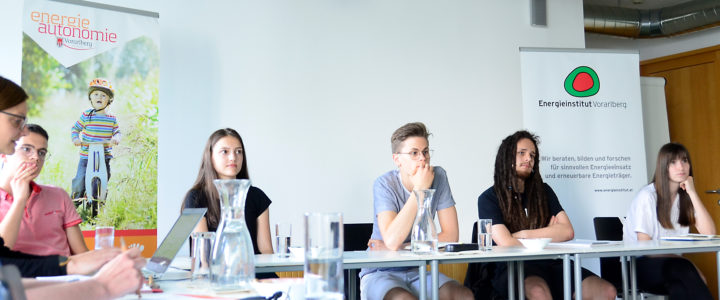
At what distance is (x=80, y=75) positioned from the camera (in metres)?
3.84

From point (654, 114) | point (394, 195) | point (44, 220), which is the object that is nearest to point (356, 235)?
point (394, 195)

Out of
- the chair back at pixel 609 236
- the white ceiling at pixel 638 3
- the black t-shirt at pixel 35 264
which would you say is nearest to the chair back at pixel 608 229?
the chair back at pixel 609 236

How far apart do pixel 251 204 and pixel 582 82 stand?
3.23m

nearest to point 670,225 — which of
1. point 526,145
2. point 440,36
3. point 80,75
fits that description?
point 526,145

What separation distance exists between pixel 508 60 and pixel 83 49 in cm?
332

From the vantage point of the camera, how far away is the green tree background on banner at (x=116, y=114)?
12.2 ft

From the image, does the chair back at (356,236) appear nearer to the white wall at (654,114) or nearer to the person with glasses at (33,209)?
the person with glasses at (33,209)

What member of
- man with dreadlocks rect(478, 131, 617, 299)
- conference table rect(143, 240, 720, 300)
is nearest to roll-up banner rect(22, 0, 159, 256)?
conference table rect(143, 240, 720, 300)

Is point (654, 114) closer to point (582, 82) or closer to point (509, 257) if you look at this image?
point (582, 82)

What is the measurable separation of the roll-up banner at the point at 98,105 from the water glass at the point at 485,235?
2.12 metres

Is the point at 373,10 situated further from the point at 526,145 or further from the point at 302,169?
the point at 526,145

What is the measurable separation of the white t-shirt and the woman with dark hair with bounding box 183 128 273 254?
2.21m

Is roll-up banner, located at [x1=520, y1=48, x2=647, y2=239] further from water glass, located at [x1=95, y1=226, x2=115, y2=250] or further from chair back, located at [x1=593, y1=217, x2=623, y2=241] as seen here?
water glass, located at [x1=95, y1=226, x2=115, y2=250]

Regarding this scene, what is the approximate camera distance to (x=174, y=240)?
1.87 metres
